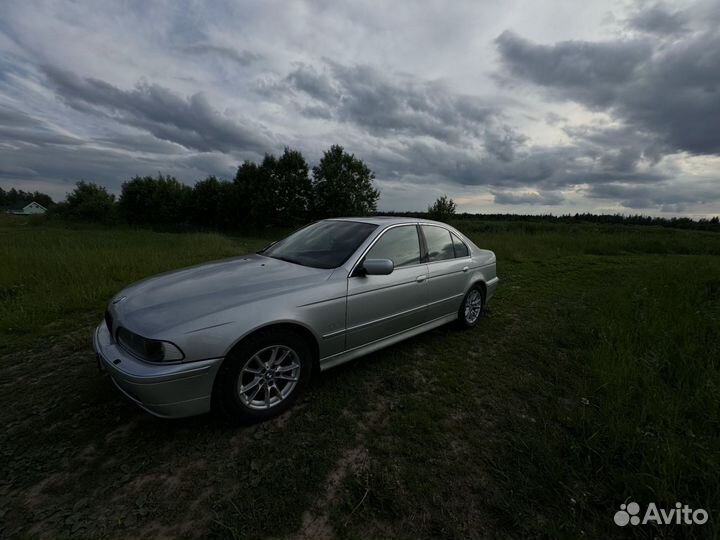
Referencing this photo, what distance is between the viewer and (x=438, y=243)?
156 inches

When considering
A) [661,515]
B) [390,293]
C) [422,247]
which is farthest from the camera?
[422,247]

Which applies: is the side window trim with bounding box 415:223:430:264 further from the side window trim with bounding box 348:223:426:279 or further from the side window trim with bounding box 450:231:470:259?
the side window trim with bounding box 450:231:470:259

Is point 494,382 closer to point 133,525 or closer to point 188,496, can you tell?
point 188,496

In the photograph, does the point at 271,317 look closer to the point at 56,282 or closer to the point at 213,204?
the point at 56,282

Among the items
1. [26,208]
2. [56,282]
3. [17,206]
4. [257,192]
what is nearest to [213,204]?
[257,192]

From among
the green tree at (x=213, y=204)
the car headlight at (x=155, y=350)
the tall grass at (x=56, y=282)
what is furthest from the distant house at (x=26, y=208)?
the car headlight at (x=155, y=350)

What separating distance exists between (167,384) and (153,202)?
44.5 m

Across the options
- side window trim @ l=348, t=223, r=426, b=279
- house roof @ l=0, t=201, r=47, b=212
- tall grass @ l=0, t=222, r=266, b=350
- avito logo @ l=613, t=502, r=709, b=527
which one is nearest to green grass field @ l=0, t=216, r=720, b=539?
avito logo @ l=613, t=502, r=709, b=527

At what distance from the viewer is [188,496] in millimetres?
1803

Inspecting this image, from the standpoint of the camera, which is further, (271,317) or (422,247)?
(422,247)

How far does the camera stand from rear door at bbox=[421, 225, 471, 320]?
3.70 metres

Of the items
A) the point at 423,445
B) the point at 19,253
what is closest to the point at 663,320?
the point at 423,445

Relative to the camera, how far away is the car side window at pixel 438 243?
3814 mm

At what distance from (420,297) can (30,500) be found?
316 cm
